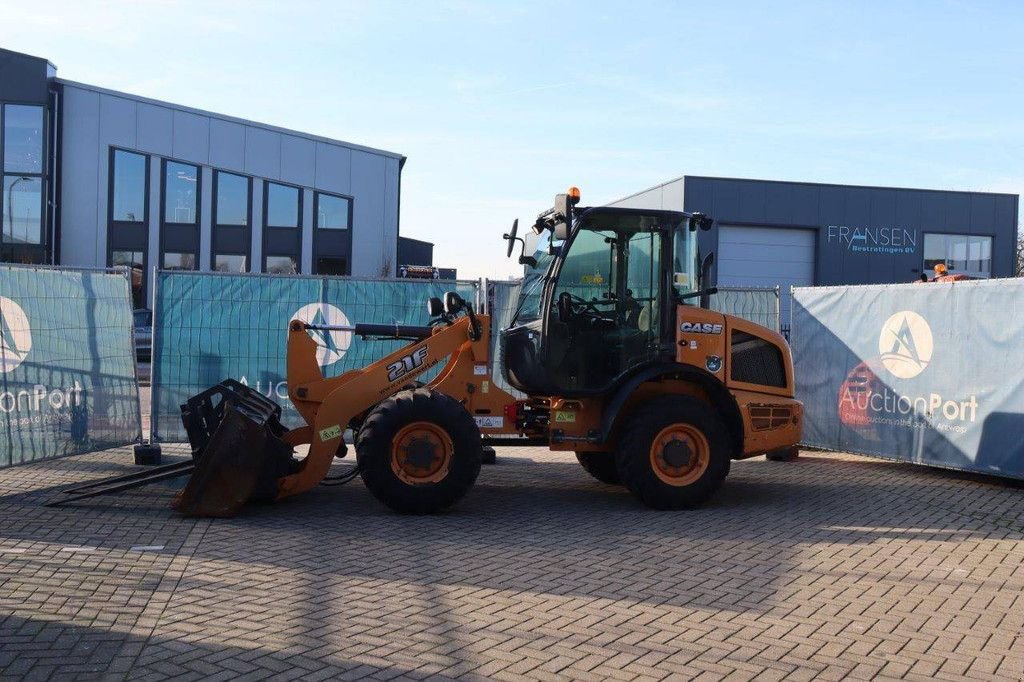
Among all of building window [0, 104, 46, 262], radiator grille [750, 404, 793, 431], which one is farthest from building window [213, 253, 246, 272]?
radiator grille [750, 404, 793, 431]

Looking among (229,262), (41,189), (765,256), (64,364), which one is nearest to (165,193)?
(229,262)

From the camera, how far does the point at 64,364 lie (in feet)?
32.4

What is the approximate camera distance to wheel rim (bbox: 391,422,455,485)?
823 centimetres

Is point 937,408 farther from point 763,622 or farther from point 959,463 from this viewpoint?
point 763,622

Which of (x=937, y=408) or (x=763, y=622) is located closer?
(x=763, y=622)

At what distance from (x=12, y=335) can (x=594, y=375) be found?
5.18 m

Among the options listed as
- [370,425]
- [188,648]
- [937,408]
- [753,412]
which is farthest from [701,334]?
[188,648]

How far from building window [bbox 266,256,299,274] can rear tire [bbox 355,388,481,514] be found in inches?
1216

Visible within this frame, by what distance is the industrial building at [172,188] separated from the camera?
3434 centimetres

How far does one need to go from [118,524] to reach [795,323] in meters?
8.90

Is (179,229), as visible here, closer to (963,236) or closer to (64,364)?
(64,364)

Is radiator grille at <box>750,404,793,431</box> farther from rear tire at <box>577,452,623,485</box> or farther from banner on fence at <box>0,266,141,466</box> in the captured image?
banner on fence at <box>0,266,141,466</box>

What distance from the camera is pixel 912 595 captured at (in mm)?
6234

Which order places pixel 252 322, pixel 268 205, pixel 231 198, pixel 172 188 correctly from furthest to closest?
pixel 268 205, pixel 231 198, pixel 172 188, pixel 252 322
